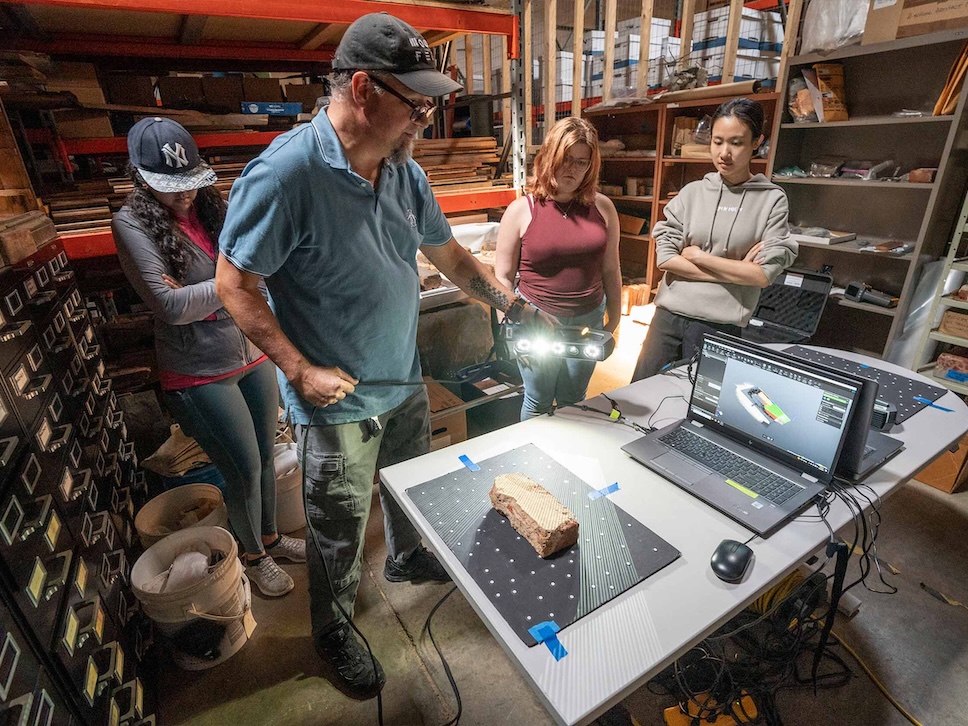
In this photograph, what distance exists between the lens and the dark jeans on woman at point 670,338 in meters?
1.91

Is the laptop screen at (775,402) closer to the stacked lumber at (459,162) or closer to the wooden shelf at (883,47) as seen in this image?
the stacked lumber at (459,162)

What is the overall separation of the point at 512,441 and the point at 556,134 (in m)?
1.07

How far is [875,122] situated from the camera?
7.79 feet

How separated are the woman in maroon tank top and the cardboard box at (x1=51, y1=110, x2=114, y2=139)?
1.44m

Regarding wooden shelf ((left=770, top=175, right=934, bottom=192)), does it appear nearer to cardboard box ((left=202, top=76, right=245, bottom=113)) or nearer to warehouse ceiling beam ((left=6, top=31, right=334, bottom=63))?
warehouse ceiling beam ((left=6, top=31, right=334, bottom=63))

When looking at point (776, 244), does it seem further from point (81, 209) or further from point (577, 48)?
point (577, 48)

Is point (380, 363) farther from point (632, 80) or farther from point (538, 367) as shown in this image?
point (632, 80)

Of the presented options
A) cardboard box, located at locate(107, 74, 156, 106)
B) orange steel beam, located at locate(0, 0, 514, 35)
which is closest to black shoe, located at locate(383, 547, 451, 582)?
orange steel beam, located at locate(0, 0, 514, 35)

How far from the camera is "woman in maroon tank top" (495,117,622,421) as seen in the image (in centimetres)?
177

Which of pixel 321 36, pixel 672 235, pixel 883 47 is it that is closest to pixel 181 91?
pixel 321 36

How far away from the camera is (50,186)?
1925 millimetres

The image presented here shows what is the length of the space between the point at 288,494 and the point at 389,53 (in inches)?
65.3

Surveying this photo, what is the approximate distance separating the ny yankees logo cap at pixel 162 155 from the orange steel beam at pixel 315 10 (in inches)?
10.7

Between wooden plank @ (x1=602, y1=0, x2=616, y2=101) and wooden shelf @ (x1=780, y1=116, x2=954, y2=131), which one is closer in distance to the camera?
wooden shelf @ (x1=780, y1=116, x2=954, y2=131)
